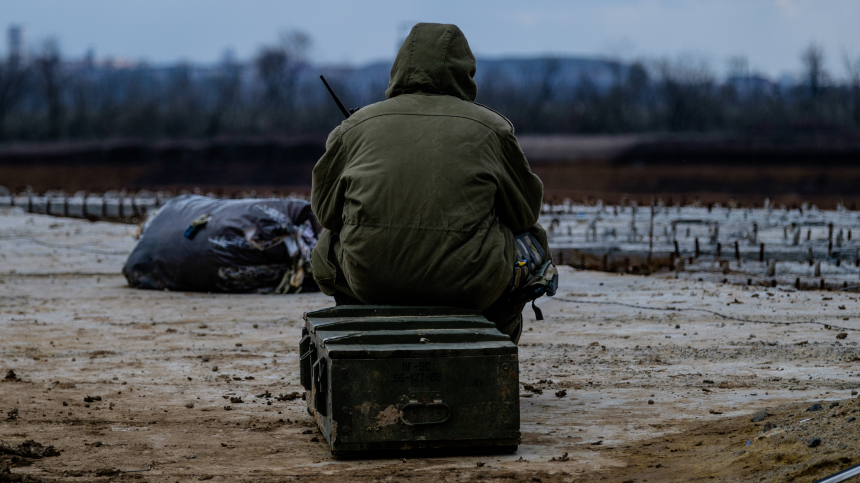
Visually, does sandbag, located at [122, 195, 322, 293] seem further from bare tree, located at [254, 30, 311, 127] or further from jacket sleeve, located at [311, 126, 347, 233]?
bare tree, located at [254, 30, 311, 127]

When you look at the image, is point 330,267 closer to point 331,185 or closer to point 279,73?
point 331,185

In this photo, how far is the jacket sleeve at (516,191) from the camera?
3.86m

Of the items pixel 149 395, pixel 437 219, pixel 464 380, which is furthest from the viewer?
pixel 149 395

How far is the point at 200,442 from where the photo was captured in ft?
12.4

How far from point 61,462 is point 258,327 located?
11.7ft

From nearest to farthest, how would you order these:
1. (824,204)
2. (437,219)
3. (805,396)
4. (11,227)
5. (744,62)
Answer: (437,219) → (805,396) → (11,227) → (824,204) → (744,62)

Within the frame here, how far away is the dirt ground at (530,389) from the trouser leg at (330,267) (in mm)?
597

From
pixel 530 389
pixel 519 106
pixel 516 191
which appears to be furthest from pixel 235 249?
pixel 519 106

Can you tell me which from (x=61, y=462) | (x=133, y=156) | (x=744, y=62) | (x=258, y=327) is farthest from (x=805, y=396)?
(x=744, y=62)

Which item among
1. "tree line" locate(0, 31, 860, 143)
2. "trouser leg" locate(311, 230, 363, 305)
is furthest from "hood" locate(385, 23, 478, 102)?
"tree line" locate(0, 31, 860, 143)

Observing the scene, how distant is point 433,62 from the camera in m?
3.92

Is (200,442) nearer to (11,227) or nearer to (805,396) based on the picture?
(805,396)

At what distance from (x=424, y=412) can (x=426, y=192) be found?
83cm

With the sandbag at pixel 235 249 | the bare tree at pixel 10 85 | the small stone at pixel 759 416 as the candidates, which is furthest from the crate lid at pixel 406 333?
the bare tree at pixel 10 85
